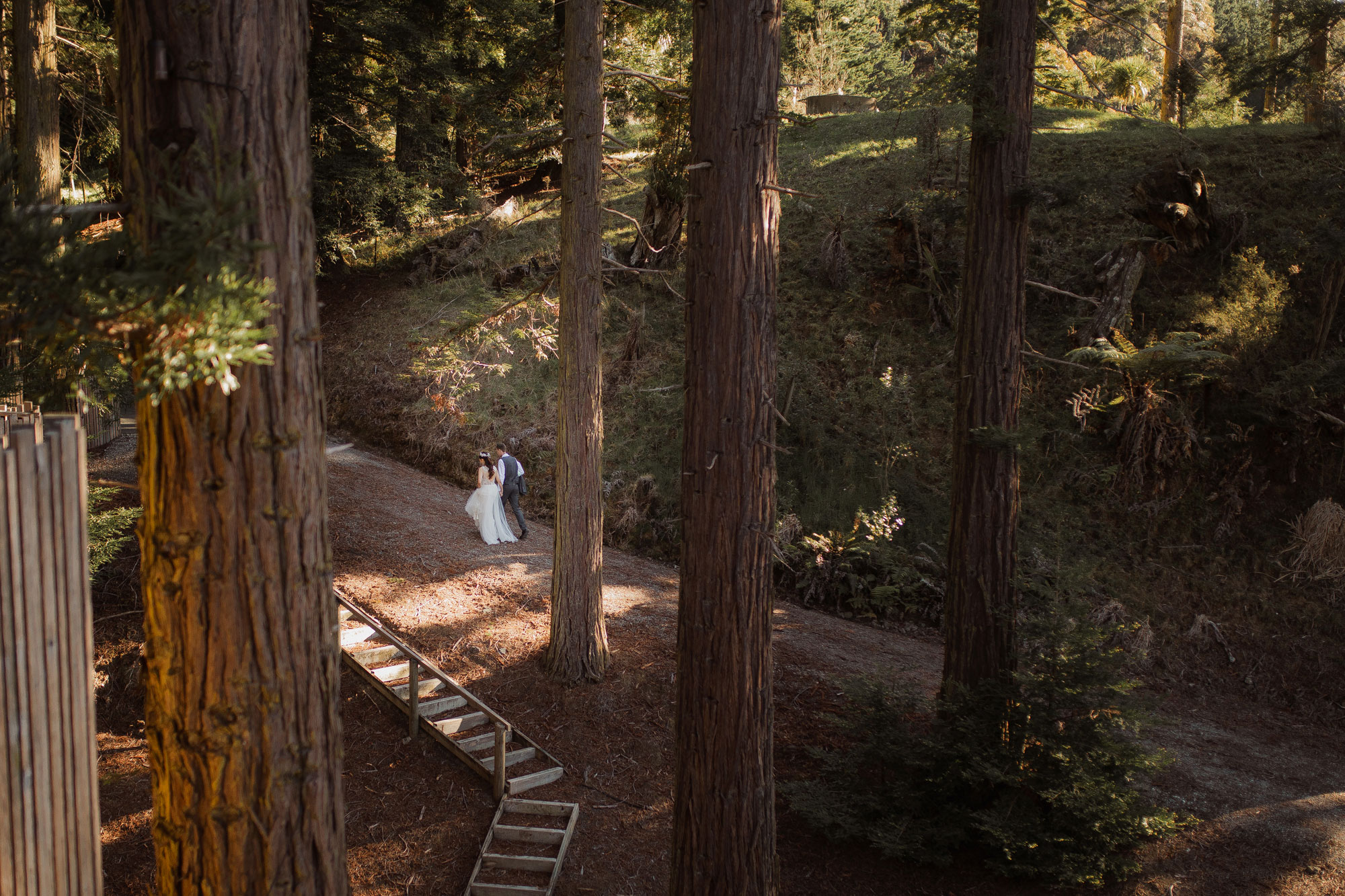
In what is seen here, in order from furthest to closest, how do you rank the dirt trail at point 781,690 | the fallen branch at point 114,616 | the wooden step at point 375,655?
the fallen branch at point 114,616
the wooden step at point 375,655
the dirt trail at point 781,690

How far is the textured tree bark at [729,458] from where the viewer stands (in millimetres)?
4660

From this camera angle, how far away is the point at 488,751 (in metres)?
7.80

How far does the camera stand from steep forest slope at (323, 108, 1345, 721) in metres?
10.9

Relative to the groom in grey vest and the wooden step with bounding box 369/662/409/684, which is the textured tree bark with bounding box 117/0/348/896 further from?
the groom in grey vest

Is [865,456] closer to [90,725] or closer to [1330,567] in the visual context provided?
[1330,567]

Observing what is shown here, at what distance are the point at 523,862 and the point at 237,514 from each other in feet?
16.1

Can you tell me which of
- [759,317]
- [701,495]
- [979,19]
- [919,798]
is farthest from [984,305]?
[919,798]

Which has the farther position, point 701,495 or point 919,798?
point 919,798

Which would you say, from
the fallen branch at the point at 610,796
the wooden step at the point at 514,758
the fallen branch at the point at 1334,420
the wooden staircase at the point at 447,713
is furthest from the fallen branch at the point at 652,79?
the fallen branch at the point at 1334,420

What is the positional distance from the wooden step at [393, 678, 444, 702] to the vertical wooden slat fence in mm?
5588

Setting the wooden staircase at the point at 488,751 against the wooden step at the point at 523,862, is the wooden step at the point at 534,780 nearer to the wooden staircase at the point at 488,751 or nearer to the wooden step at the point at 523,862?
the wooden staircase at the point at 488,751

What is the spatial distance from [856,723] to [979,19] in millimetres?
6517

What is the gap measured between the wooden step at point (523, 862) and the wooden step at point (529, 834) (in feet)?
0.88

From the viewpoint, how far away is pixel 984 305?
7.16 m
